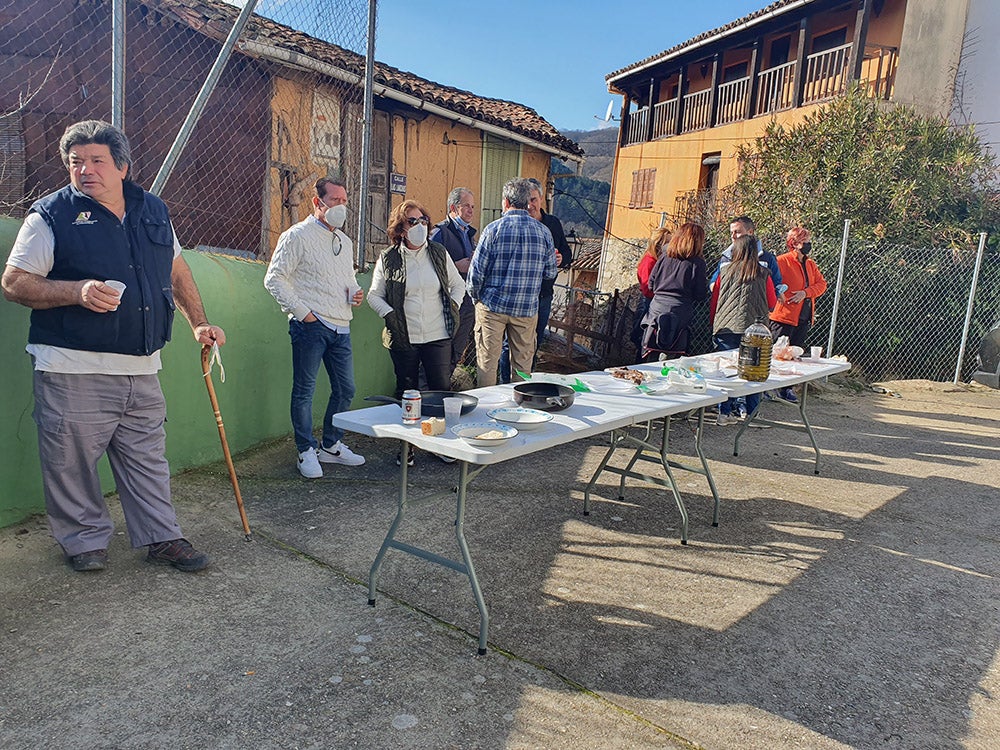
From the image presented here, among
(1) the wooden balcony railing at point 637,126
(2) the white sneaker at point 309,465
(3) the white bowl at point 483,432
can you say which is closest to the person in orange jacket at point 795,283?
(2) the white sneaker at point 309,465

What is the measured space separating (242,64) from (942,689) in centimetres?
903

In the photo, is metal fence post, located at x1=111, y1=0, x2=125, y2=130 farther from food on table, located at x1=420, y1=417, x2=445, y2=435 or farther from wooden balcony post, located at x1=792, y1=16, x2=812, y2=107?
wooden balcony post, located at x1=792, y1=16, x2=812, y2=107

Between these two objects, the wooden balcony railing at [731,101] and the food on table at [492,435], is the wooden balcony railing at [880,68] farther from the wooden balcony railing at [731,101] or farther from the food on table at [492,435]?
the food on table at [492,435]

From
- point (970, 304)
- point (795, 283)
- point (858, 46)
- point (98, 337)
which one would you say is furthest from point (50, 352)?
point (858, 46)

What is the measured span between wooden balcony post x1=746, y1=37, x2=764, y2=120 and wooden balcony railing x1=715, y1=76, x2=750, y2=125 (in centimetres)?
23

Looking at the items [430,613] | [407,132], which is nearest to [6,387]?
[430,613]

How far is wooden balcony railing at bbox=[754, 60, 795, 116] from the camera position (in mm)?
16359

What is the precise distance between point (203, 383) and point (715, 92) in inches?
674

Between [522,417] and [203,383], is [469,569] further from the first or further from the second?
[203,383]

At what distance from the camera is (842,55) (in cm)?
1506

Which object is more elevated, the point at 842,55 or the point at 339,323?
the point at 842,55

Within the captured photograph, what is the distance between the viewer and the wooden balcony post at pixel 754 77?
16984 millimetres

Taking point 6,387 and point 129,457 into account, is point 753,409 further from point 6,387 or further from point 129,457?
point 6,387

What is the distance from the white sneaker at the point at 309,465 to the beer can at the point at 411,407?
179 centimetres
